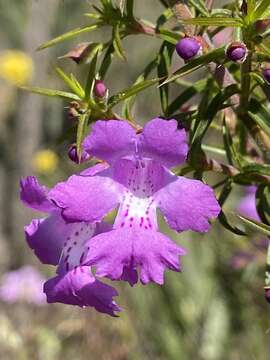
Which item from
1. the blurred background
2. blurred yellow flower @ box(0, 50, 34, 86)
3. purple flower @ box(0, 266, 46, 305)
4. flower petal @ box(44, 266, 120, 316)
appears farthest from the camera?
blurred yellow flower @ box(0, 50, 34, 86)

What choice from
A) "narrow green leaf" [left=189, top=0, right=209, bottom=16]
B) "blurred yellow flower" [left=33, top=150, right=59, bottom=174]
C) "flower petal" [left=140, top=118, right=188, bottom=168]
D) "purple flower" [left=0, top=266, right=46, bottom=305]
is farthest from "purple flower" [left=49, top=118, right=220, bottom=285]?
"blurred yellow flower" [left=33, top=150, right=59, bottom=174]

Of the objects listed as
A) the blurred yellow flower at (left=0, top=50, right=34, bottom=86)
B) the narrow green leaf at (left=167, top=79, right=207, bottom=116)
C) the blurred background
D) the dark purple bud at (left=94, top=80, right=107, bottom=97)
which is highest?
the dark purple bud at (left=94, top=80, right=107, bottom=97)

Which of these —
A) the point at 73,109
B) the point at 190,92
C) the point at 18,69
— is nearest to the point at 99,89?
the point at 73,109

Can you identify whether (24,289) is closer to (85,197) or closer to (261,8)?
(85,197)

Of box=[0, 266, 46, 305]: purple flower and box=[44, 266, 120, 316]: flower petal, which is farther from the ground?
box=[44, 266, 120, 316]: flower petal

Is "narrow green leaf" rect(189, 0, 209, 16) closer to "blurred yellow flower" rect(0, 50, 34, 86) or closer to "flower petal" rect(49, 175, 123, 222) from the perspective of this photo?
"flower petal" rect(49, 175, 123, 222)

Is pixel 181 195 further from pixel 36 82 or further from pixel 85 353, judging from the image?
pixel 36 82

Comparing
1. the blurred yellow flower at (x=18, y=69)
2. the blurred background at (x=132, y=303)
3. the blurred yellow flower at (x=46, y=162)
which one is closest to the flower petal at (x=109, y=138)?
the blurred background at (x=132, y=303)

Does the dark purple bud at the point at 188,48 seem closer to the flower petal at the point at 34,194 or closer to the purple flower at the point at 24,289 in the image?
the flower petal at the point at 34,194
